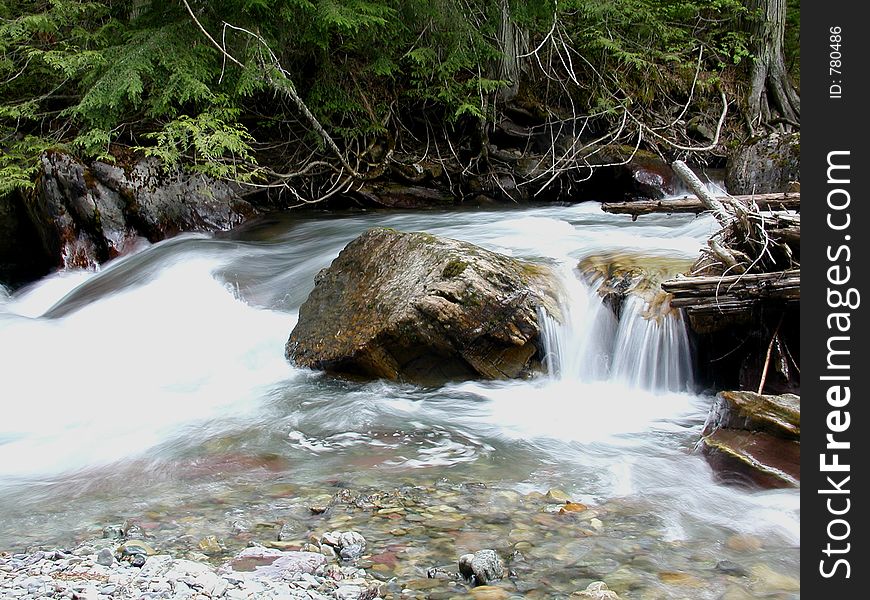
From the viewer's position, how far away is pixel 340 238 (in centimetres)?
927

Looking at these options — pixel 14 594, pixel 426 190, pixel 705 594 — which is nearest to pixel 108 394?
pixel 14 594

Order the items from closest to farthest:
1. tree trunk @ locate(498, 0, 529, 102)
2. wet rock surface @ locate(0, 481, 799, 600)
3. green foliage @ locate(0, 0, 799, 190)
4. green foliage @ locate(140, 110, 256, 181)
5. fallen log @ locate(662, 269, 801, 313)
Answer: wet rock surface @ locate(0, 481, 799, 600)
fallen log @ locate(662, 269, 801, 313)
green foliage @ locate(140, 110, 256, 181)
green foliage @ locate(0, 0, 799, 190)
tree trunk @ locate(498, 0, 529, 102)

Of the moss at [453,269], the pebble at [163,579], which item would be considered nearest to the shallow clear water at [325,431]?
the pebble at [163,579]

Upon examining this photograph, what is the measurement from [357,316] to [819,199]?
12.3 feet

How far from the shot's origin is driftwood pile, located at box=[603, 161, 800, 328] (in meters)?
4.68

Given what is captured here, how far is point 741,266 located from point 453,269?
6.83 feet

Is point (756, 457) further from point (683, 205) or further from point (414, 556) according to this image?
point (683, 205)

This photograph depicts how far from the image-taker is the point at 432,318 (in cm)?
553

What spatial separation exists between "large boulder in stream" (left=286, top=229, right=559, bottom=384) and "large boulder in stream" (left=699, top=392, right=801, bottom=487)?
6.14 ft

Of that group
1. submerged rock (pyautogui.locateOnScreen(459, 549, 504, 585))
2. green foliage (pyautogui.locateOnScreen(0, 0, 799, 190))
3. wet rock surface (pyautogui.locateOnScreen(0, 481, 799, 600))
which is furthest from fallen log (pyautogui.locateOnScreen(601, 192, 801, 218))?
green foliage (pyautogui.locateOnScreen(0, 0, 799, 190))

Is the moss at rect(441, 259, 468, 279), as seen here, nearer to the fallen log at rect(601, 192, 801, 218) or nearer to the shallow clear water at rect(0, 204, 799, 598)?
the shallow clear water at rect(0, 204, 799, 598)

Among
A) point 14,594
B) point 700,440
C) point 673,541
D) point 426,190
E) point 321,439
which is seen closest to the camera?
point 14,594

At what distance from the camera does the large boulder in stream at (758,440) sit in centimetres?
388

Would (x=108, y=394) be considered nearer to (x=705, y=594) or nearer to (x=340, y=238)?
(x=340, y=238)
